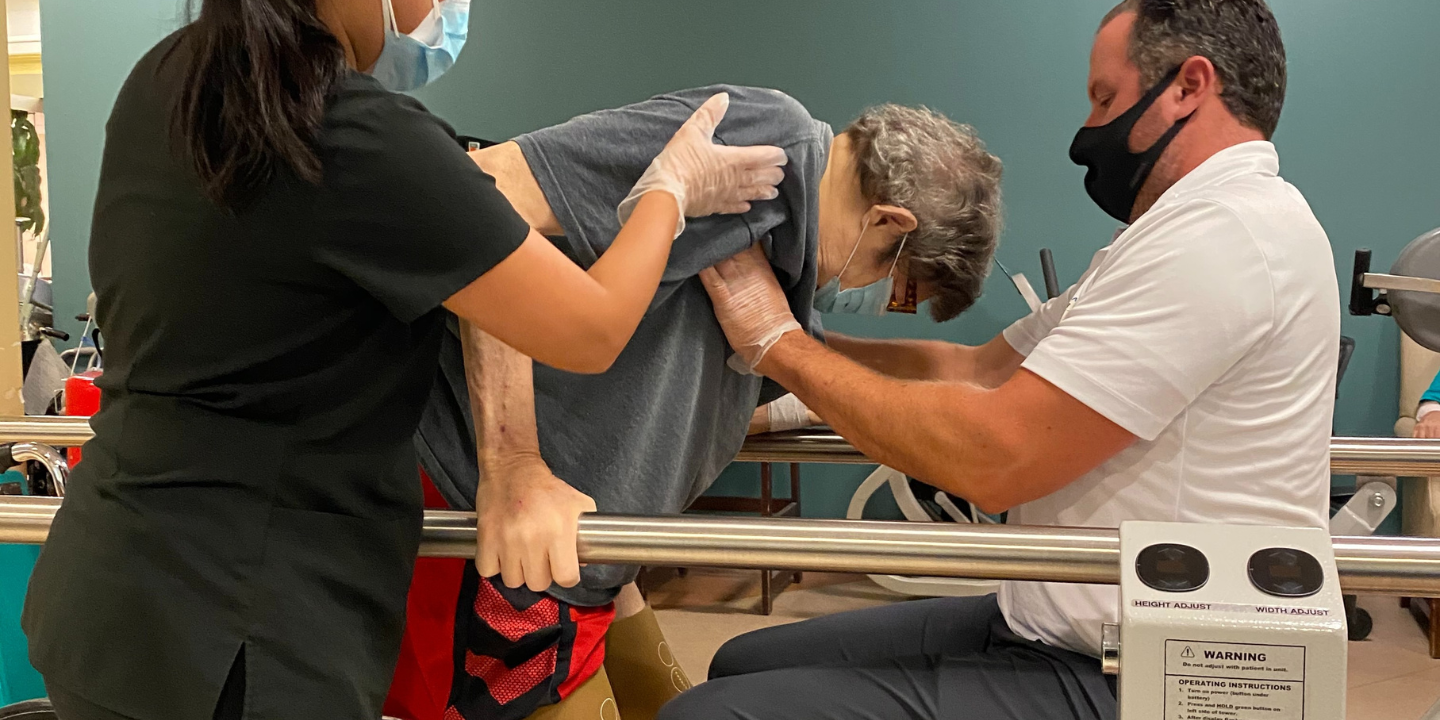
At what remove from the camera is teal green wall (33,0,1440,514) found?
405 centimetres

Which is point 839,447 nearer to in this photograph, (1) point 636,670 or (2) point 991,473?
(2) point 991,473

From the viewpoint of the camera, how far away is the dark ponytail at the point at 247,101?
2.72ft

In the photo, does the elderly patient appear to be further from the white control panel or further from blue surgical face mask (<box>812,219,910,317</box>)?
the white control panel

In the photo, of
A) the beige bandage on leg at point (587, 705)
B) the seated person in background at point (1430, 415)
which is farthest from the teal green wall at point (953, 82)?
the beige bandage on leg at point (587, 705)

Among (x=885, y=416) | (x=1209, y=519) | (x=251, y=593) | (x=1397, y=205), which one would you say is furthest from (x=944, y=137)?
(x=1397, y=205)

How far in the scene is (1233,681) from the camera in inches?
29.7

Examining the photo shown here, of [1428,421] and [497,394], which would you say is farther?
[1428,421]

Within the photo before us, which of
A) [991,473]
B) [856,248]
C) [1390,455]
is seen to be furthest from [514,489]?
[1390,455]

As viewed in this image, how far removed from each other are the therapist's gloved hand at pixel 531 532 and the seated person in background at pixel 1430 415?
323 cm

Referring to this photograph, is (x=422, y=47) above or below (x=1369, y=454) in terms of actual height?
above

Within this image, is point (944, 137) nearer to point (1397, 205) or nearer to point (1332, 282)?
point (1332, 282)

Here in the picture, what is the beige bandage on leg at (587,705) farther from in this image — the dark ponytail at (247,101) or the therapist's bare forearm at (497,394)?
the dark ponytail at (247,101)

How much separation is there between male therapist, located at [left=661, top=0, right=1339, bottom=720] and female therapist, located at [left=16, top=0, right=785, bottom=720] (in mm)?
493

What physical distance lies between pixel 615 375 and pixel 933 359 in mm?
691
